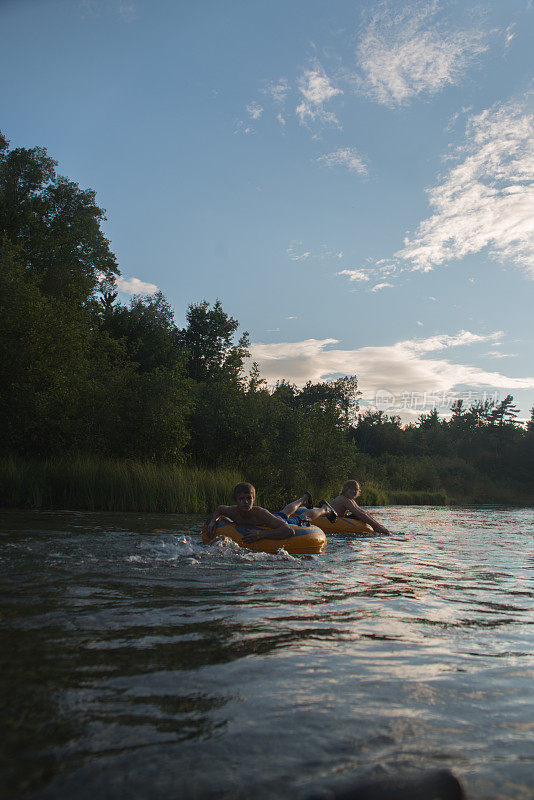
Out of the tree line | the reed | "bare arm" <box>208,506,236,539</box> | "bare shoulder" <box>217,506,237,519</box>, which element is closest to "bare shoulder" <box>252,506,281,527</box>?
"bare shoulder" <box>217,506,237,519</box>

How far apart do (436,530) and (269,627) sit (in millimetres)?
10423

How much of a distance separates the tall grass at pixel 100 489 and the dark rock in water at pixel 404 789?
1280cm

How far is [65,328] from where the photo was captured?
18.0 metres

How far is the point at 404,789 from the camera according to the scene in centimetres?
154

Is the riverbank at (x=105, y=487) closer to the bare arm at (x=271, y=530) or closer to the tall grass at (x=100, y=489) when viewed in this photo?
the tall grass at (x=100, y=489)

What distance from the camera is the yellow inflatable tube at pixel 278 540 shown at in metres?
7.30

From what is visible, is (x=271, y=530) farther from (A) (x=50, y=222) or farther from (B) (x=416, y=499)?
(A) (x=50, y=222)

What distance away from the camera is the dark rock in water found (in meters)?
1.50

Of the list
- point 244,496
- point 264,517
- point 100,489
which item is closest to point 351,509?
point 264,517

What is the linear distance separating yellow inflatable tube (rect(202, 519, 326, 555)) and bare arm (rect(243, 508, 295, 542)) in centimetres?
5

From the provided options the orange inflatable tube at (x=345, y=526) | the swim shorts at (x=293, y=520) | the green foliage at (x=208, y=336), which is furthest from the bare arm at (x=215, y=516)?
the green foliage at (x=208, y=336)

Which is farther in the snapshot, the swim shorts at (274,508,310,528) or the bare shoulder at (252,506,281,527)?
the swim shorts at (274,508,310,528)

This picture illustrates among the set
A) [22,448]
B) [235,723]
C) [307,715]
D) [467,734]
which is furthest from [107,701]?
[22,448]

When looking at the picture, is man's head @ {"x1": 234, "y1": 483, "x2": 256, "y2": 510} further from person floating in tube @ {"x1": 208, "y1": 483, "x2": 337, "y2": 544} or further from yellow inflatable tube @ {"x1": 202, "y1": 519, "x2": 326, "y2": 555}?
yellow inflatable tube @ {"x1": 202, "y1": 519, "x2": 326, "y2": 555}
